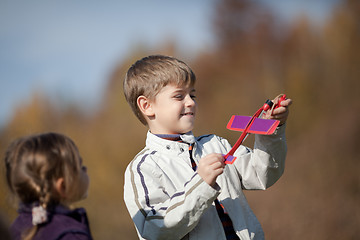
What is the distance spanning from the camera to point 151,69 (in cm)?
224

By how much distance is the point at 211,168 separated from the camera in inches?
67.9

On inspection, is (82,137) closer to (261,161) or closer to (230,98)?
(230,98)

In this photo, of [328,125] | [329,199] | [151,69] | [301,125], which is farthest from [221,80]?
[151,69]

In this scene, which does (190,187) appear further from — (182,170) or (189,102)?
(189,102)

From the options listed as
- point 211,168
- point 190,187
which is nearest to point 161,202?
point 190,187

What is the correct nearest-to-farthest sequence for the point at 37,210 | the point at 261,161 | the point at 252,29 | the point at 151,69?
the point at 37,210, the point at 261,161, the point at 151,69, the point at 252,29

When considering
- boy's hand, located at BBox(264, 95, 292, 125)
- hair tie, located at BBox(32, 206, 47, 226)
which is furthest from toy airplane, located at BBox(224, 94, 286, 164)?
hair tie, located at BBox(32, 206, 47, 226)

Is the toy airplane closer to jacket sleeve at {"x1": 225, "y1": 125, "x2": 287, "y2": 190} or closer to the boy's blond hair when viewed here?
jacket sleeve at {"x1": 225, "y1": 125, "x2": 287, "y2": 190}

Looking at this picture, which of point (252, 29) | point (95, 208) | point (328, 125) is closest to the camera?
point (95, 208)

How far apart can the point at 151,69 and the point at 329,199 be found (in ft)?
23.5

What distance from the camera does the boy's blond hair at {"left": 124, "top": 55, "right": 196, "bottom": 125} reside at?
2166mm

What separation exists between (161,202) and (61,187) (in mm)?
467

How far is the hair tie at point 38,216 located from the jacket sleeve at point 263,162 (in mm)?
1041

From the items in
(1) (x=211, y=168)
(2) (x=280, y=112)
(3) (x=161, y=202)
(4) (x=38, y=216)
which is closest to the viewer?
(4) (x=38, y=216)
